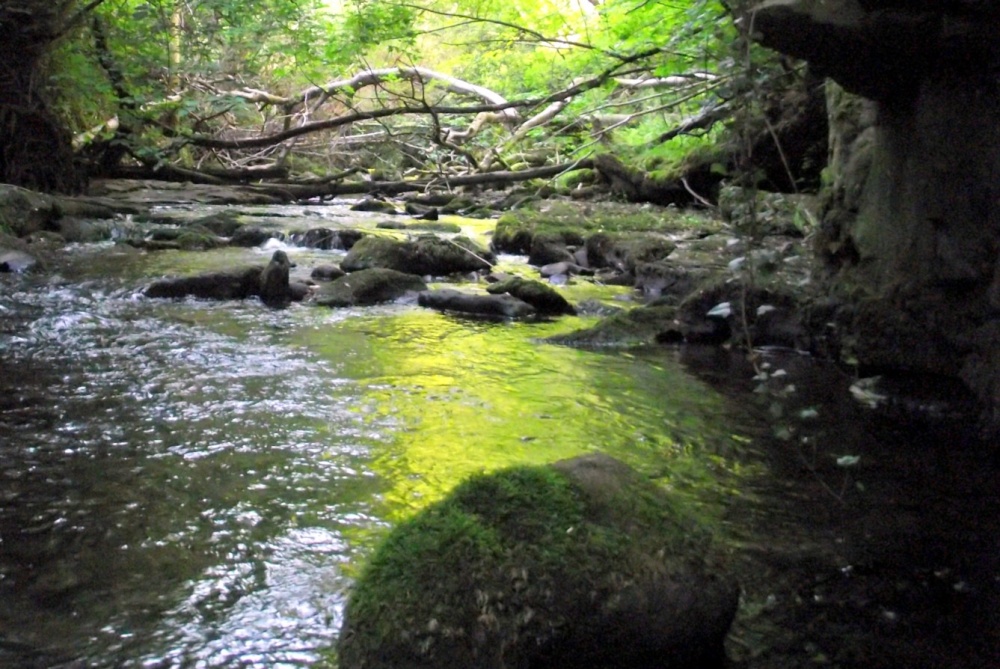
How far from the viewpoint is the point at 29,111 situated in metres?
13.9

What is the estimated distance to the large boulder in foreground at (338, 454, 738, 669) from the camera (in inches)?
96.9

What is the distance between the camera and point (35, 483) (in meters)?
3.92

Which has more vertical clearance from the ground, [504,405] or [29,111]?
[29,111]

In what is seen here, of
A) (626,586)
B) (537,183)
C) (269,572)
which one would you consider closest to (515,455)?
(269,572)

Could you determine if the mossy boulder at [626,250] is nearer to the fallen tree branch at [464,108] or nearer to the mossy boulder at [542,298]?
the mossy boulder at [542,298]

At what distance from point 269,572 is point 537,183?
55.6 ft

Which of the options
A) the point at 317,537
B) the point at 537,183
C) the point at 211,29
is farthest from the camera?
the point at 537,183

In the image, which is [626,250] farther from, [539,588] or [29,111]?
[29,111]

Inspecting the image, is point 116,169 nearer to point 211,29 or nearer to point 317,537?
point 211,29

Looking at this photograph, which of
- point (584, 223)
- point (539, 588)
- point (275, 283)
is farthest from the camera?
point (584, 223)

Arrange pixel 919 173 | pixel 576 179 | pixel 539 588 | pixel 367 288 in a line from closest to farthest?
pixel 539 588
pixel 919 173
pixel 367 288
pixel 576 179

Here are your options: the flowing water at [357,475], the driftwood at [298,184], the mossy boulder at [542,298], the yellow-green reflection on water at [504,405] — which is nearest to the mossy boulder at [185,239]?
the flowing water at [357,475]

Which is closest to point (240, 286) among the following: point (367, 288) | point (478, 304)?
point (367, 288)

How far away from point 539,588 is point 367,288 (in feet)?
22.8
